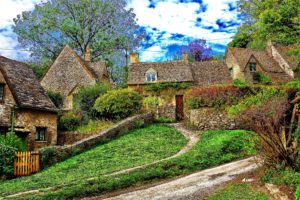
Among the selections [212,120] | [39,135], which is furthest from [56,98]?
[212,120]

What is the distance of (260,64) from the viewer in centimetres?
5022

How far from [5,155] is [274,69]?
43.0 meters

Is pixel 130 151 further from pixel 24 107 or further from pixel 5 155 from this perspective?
pixel 24 107

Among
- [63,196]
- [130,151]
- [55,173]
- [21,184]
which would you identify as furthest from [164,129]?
[63,196]

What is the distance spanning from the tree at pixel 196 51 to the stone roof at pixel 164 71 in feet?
62.0

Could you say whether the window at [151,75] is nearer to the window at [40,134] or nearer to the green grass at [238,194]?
the window at [40,134]

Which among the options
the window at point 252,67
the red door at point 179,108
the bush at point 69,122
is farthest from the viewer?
the window at point 252,67

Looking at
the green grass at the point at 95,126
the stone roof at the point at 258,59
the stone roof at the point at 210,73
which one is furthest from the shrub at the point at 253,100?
the stone roof at the point at 258,59

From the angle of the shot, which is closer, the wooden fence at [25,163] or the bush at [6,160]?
the bush at [6,160]

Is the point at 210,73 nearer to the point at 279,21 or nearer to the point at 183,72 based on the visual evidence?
the point at 183,72

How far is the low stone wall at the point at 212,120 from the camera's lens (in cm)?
2739

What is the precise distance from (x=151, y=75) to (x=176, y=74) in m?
3.08

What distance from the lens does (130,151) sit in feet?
67.9

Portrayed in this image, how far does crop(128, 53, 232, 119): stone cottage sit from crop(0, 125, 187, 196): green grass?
47.1 feet
